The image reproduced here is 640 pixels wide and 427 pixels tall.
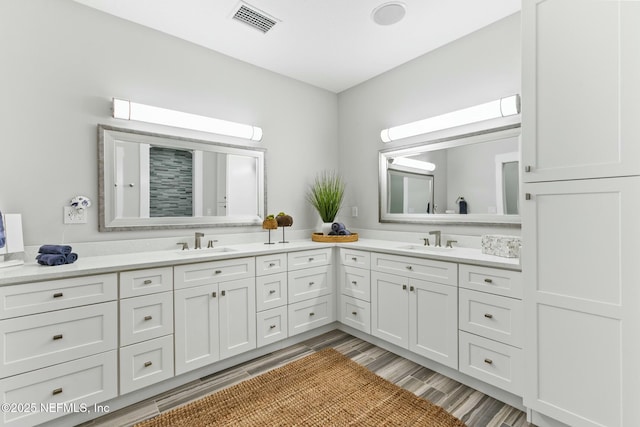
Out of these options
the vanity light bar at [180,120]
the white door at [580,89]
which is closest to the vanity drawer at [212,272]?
the vanity light bar at [180,120]

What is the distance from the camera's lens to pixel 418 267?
2.15m

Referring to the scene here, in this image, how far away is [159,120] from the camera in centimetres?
226

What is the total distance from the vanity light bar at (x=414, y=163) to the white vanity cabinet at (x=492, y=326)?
107 centimetres

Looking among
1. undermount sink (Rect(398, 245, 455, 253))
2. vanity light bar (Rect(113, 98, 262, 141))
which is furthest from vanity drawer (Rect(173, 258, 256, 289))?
undermount sink (Rect(398, 245, 455, 253))

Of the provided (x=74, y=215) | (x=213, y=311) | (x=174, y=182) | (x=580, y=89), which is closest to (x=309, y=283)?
(x=213, y=311)

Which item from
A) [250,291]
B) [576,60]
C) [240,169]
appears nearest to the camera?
[576,60]

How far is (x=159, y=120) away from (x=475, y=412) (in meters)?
2.79

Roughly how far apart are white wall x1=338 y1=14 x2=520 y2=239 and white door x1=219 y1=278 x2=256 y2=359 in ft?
4.94

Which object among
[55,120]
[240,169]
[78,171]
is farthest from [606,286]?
[55,120]

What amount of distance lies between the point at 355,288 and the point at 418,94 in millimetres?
1818

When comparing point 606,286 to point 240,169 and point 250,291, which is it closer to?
point 250,291

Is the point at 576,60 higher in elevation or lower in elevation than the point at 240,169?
higher

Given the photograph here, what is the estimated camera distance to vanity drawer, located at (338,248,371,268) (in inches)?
99.4

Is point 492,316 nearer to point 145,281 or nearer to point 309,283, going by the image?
point 309,283
